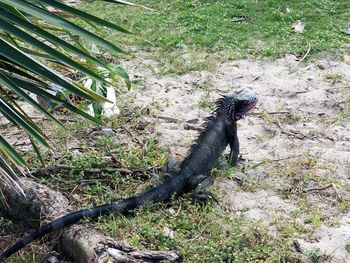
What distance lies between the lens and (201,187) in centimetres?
420

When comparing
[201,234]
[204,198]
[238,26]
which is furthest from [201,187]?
[238,26]

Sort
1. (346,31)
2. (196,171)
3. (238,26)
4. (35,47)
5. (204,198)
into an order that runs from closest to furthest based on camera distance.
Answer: (35,47)
(204,198)
(196,171)
(346,31)
(238,26)

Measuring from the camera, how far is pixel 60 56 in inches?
111

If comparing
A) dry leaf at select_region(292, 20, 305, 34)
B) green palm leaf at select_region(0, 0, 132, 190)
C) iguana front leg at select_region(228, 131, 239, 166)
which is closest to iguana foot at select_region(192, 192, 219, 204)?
iguana front leg at select_region(228, 131, 239, 166)

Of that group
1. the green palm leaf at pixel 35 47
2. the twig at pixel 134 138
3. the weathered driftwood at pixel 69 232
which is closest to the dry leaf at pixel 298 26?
the twig at pixel 134 138

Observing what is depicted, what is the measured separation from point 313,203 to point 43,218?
5.65 feet

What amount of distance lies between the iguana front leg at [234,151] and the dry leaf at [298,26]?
2.83m

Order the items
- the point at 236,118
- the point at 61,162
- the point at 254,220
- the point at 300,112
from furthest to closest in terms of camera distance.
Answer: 1. the point at 300,112
2. the point at 236,118
3. the point at 61,162
4. the point at 254,220

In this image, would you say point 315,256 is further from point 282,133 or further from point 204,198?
point 282,133

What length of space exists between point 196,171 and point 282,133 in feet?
3.58

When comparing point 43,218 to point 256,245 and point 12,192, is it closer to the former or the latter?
point 12,192

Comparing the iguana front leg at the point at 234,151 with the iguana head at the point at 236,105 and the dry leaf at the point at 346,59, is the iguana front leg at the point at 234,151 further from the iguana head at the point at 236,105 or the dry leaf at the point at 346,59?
the dry leaf at the point at 346,59

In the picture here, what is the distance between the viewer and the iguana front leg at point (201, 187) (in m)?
4.12

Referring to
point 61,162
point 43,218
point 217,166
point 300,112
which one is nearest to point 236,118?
point 217,166
